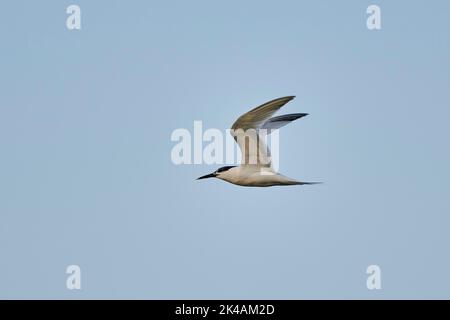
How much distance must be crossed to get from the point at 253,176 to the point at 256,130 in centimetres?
94

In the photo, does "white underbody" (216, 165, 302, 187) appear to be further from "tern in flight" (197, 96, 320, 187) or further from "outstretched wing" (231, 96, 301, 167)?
"outstretched wing" (231, 96, 301, 167)

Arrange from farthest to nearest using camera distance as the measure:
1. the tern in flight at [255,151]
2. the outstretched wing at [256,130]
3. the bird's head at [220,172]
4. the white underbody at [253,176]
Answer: the bird's head at [220,172]
the white underbody at [253,176]
the tern in flight at [255,151]
the outstretched wing at [256,130]

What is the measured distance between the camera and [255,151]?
56.9ft

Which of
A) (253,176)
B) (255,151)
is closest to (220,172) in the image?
(253,176)

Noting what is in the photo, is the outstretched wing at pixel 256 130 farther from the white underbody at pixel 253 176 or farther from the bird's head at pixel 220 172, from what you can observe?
the bird's head at pixel 220 172

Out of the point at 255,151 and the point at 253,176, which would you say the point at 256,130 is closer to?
the point at 255,151

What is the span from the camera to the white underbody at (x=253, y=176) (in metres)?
17.2

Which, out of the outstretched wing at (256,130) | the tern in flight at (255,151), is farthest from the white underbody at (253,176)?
the outstretched wing at (256,130)

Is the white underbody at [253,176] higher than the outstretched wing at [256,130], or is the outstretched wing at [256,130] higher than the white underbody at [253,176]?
the outstretched wing at [256,130]

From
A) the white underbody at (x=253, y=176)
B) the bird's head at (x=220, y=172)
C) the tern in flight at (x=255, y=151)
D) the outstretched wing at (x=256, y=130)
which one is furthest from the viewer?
the bird's head at (x=220, y=172)

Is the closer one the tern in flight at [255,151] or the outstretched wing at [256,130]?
the outstretched wing at [256,130]

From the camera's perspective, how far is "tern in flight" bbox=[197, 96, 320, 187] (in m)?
16.6
